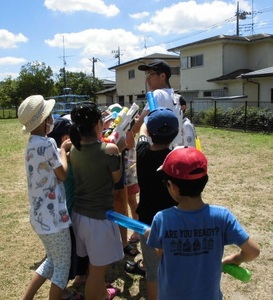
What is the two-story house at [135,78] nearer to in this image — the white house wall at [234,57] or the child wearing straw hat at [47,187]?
the white house wall at [234,57]

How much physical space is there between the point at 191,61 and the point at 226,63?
316 centimetres

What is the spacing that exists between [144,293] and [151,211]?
1.07m

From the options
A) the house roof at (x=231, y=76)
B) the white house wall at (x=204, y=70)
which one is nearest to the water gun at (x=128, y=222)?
the house roof at (x=231, y=76)

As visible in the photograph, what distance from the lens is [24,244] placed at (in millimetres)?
3850

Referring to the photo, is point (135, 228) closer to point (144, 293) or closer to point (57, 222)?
point (57, 222)

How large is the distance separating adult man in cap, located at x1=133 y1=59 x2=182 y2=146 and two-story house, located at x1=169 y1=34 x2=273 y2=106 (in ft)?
57.2

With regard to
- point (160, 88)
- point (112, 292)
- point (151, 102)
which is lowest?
point (112, 292)

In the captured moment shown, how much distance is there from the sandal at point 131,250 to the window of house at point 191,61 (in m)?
Result: 21.5

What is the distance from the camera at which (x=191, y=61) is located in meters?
24.5

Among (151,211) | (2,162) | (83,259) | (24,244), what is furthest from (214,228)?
(2,162)

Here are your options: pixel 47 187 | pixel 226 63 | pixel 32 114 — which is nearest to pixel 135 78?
pixel 226 63

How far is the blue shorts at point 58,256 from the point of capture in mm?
2326

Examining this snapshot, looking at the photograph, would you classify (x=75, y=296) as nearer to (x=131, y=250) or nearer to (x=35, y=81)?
(x=131, y=250)

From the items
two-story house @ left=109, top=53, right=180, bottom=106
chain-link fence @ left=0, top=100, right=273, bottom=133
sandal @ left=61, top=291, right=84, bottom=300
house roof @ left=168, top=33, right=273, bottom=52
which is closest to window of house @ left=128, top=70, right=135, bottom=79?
two-story house @ left=109, top=53, right=180, bottom=106
